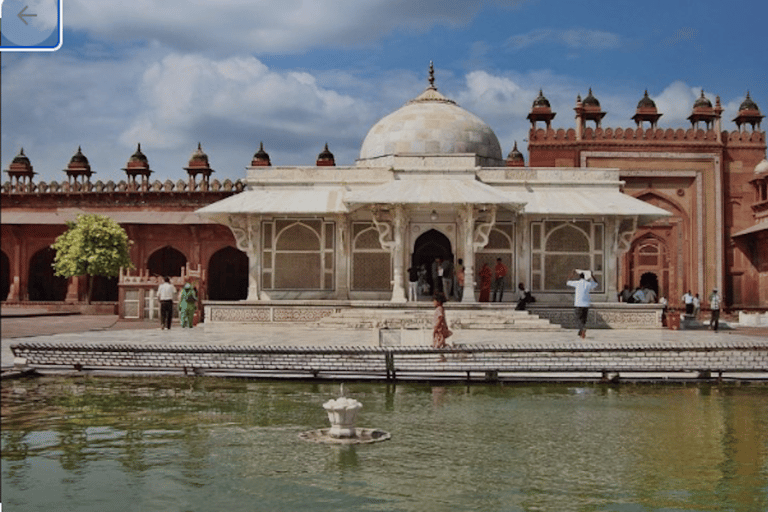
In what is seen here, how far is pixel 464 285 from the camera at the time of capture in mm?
17438

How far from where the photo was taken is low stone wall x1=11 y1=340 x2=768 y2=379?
353 inches

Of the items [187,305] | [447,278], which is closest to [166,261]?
[187,305]

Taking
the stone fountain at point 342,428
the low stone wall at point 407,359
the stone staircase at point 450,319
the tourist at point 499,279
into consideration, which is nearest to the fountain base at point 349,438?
the stone fountain at point 342,428

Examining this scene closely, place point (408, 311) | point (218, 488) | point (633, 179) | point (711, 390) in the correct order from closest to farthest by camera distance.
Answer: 1. point (218, 488)
2. point (711, 390)
3. point (408, 311)
4. point (633, 179)

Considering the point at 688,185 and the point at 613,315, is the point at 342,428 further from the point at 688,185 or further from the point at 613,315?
the point at 688,185

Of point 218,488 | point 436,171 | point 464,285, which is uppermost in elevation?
point 436,171

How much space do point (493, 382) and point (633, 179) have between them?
2075cm

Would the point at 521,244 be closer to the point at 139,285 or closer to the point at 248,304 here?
the point at 248,304

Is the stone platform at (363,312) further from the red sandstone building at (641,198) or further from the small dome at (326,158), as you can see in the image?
the small dome at (326,158)

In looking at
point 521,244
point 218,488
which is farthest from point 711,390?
point 521,244

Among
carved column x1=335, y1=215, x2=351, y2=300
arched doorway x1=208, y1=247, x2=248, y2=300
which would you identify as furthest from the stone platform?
arched doorway x1=208, y1=247, x2=248, y2=300

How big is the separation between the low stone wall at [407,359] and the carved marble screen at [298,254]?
9.77 meters

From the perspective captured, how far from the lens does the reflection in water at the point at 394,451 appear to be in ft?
14.4

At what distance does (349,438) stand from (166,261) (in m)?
25.6
